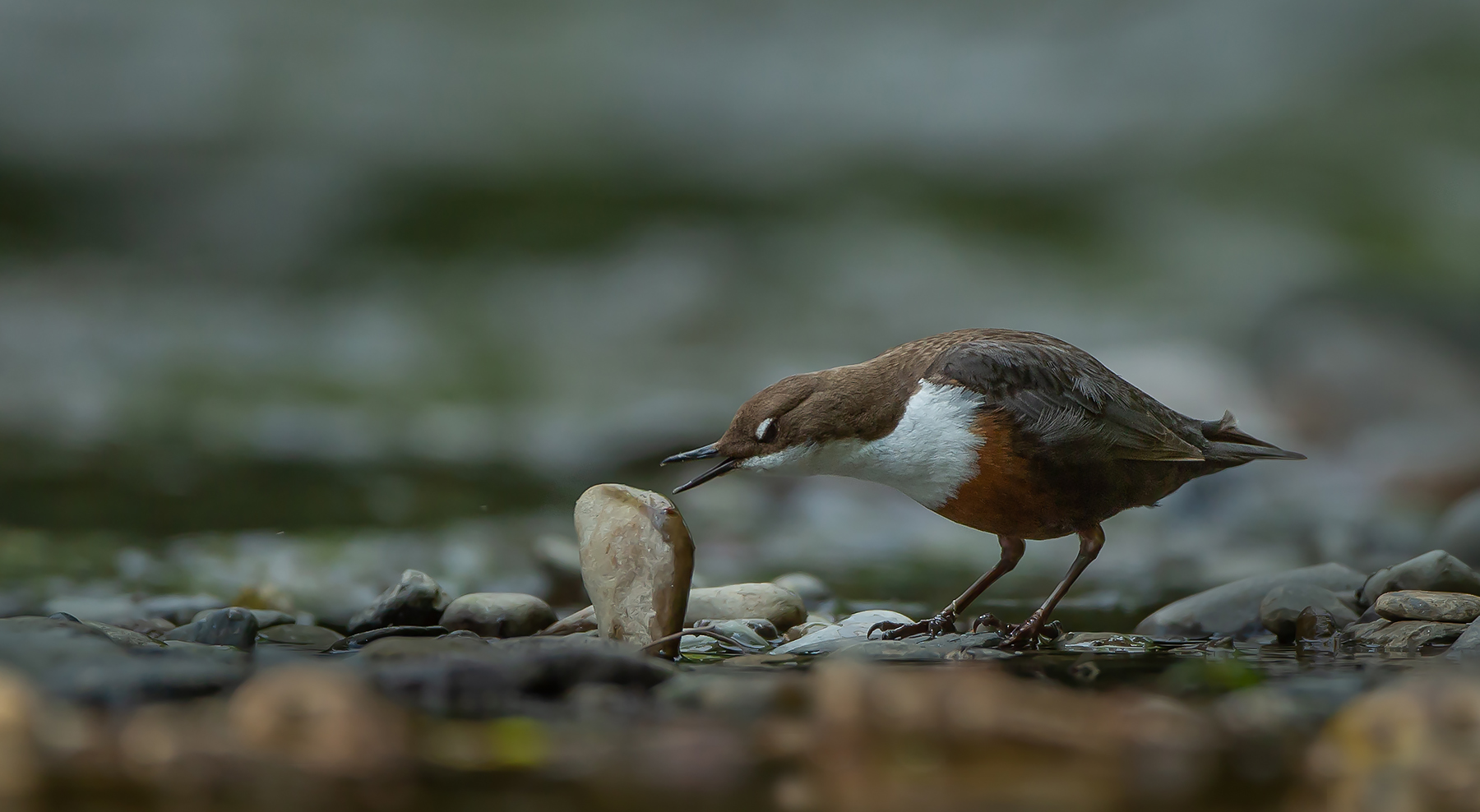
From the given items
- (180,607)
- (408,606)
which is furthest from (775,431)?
(180,607)

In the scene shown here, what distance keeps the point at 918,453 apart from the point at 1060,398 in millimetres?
604

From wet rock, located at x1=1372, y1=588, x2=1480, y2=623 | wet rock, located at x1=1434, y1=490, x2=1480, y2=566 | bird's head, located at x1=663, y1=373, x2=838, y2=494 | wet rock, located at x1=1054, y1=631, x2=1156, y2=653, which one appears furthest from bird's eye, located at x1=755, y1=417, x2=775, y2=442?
wet rock, located at x1=1434, y1=490, x2=1480, y2=566

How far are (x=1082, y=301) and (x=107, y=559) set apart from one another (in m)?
12.4

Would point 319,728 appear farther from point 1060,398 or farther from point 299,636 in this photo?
point 1060,398

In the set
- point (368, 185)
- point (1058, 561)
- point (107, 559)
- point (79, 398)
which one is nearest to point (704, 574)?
point (1058, 561)

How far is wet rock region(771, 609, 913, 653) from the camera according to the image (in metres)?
4.36

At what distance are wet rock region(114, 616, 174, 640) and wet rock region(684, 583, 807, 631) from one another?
2079 mm

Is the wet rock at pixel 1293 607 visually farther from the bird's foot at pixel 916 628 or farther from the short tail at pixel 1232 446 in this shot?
the bird's foot at pixel 916 628

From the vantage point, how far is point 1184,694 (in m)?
3.12

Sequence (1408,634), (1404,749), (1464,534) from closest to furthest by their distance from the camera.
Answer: (1404,749) < (1408,634) < (1464,534)

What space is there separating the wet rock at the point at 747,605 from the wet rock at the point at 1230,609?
4.85 feet

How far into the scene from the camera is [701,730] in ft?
8.77

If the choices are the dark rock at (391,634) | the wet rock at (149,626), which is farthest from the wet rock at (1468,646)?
the wet rock at (149,626)

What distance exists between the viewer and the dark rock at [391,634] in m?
4.37
